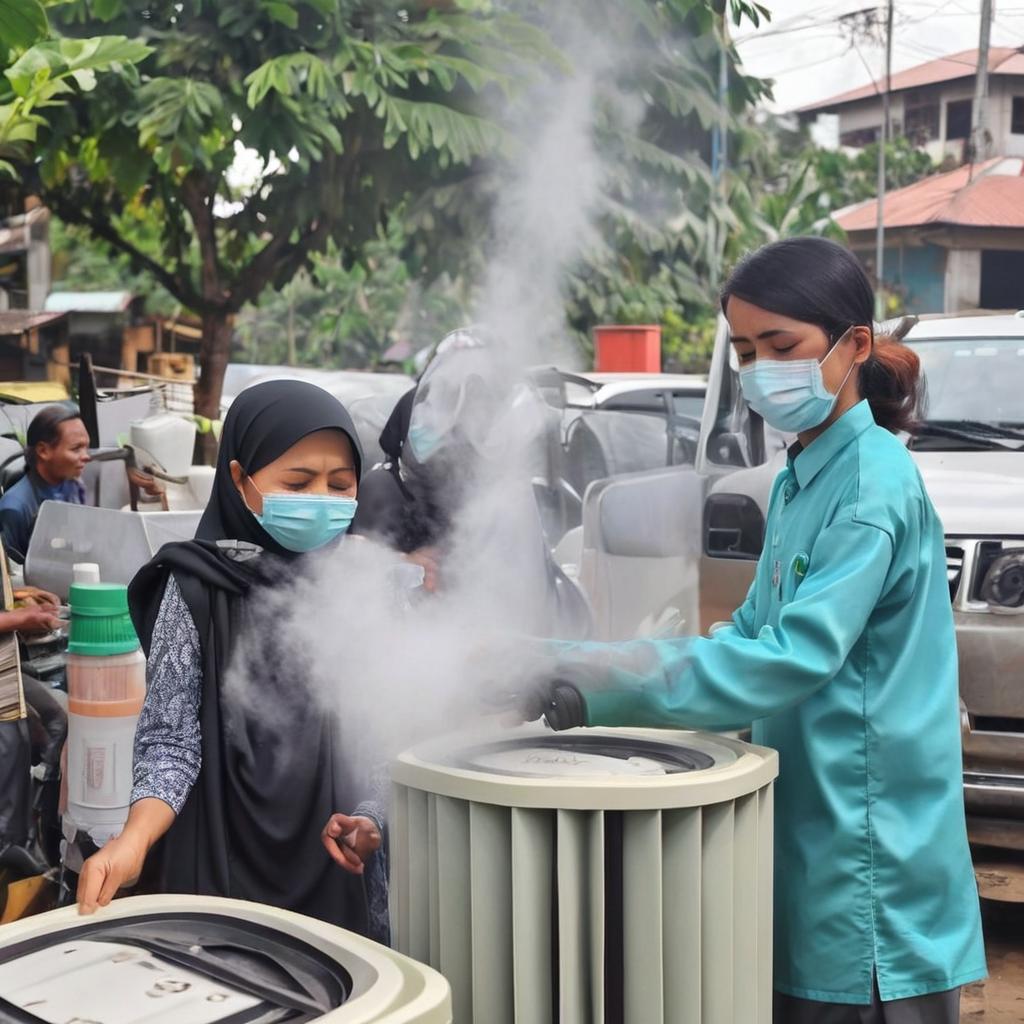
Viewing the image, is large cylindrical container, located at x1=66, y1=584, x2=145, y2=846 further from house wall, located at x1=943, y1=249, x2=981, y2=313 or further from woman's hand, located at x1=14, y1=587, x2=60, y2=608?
house wall, located at x1=943, y1=249, x2=981, y2=313

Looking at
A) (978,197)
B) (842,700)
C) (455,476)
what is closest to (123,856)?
(842,700)

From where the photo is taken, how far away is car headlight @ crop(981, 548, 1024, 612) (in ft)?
13.2

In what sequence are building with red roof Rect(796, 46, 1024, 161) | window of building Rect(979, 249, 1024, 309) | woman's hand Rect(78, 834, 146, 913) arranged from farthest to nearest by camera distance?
building with red roof Rect(796, 46, 1024, 161) < window of building Rect(979, 249, 1024, 309) < woman's hand Rect(78, 834, 146, 913)

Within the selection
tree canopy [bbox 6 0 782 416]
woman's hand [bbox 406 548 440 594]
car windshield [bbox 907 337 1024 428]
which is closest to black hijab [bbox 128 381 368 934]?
woman's hand [bbox 406 548 440 594]

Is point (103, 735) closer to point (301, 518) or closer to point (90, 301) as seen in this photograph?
point (301, 518)

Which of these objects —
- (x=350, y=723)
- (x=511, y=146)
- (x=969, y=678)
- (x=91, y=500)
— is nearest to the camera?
(x=350, y=723)

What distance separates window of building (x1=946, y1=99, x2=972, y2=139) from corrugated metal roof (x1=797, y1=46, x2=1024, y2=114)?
141 millimetres

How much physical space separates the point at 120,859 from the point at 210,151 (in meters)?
8.71

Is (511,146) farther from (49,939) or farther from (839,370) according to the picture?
(49,939)

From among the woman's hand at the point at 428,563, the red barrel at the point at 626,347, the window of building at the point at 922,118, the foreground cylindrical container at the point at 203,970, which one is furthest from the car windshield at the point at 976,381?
the red barrel at the point at 626,347

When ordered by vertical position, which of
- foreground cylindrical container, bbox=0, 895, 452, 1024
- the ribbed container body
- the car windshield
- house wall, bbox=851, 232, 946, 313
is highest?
house wall, bbox=851, 232, 946, 313

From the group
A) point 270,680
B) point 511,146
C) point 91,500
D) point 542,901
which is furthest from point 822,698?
point 511,146

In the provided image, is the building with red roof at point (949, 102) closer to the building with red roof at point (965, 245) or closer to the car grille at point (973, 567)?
the building with red roof at point (965, 245)

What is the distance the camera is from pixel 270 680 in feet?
6.94
